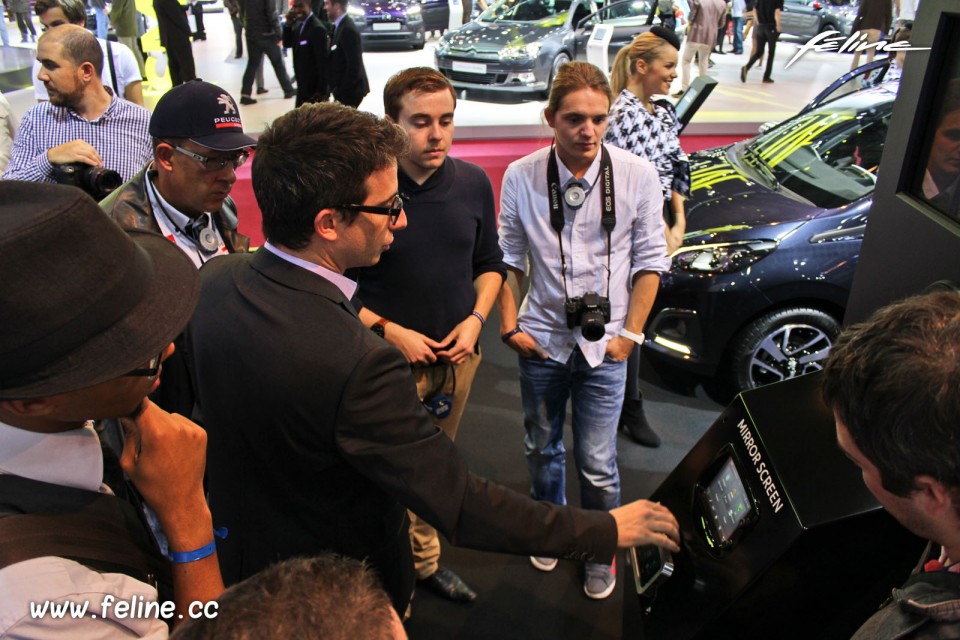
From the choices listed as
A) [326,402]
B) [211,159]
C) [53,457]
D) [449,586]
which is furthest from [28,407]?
[449,586]

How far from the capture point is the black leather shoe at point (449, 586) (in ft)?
8.38

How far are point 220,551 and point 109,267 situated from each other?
2.77 ft

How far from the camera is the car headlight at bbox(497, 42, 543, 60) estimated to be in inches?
285

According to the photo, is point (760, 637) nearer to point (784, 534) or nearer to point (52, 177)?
point (784, 534)

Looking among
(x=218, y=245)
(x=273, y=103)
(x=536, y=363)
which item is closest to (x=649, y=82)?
(x=536, y=363)

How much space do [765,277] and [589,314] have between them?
1525 mm

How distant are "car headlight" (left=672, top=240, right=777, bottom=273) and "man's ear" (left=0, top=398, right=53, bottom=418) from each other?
2.98 m

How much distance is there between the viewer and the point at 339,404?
126cm

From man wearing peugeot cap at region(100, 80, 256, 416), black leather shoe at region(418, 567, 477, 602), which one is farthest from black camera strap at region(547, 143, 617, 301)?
black leather shoe at region(418, 567, 477, 602)

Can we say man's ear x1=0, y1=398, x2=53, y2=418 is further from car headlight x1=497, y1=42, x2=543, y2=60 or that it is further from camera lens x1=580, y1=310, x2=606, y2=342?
car headlight x1=497, y1=42, x2=543, y2=60

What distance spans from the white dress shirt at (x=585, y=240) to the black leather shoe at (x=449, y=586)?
90 cm

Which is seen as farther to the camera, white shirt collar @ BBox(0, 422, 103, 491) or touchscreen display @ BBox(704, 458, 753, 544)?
touchscreen display @ BBox(704, 458, 753, 544)

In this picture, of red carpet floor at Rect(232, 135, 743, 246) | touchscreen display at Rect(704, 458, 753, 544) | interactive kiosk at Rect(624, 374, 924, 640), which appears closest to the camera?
interactive kiosk at Rect(624, 374, 924, 640)

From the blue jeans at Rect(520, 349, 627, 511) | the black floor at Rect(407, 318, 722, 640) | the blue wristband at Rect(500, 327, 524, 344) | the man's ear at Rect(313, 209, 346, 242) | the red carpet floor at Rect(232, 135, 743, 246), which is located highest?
the man's ear at Rect(313, 209, 346, 242)
